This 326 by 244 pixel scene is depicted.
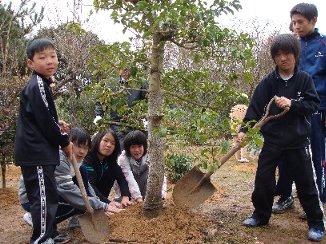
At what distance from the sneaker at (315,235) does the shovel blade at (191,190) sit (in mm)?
836

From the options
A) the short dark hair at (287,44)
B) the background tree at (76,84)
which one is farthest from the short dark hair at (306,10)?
the background tree at (76,84)

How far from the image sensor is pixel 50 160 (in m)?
2.80

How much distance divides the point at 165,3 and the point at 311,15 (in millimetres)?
1486

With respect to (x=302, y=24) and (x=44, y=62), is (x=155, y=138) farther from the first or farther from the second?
(x=302, y=24)

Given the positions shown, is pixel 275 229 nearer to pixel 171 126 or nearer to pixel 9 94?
pixel 171 126

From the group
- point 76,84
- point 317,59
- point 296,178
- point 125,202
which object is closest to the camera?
point 296,178

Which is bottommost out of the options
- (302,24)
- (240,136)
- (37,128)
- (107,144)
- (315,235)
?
(315,235)

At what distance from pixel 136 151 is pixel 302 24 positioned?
1893mm

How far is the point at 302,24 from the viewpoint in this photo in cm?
346

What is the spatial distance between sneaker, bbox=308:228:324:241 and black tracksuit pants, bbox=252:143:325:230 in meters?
0.04

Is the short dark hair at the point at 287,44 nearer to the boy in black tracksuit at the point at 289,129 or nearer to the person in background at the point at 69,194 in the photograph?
the boy in black tracksuit at the point at 289,129

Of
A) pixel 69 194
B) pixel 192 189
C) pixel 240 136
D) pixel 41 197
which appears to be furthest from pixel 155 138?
pixel 41 197

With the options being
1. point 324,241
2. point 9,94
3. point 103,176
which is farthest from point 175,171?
point 324,241

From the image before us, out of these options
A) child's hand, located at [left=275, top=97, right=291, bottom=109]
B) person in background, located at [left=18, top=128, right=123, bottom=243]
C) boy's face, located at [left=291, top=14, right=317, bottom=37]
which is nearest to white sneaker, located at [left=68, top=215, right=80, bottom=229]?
person in background, located at [left=18, top=128, right=123, bottom=243]
